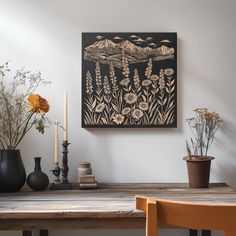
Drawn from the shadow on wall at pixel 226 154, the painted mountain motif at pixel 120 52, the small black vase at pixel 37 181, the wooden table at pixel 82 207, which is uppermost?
the painted mountain motif at pixel 120 52

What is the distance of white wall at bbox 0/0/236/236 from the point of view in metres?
2.16

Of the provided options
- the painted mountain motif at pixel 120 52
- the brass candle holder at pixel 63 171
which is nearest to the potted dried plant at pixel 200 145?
the painted mountain motif at pixel 120 52

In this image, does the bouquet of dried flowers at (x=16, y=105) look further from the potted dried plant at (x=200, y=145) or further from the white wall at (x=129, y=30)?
the potted dried plant at (x=200, y=145)

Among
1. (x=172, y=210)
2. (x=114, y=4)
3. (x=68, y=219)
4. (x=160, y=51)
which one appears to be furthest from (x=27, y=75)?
(x=172, y=210)

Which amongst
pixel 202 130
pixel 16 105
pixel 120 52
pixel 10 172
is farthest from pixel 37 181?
pixel 202 130

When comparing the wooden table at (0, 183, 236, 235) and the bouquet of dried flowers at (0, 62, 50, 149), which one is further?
the bouquet of dried flowers at (0, 62, 50, 149)

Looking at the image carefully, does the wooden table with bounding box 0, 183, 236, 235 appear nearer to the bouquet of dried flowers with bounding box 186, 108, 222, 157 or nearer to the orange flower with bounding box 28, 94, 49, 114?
the bouquet of dried flowers with bounding box 186, 108, 222, 157

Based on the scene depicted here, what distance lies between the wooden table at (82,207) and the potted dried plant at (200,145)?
A: 0.09 meters

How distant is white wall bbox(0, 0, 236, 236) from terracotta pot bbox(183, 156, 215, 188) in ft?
0.69

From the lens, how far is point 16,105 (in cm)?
209

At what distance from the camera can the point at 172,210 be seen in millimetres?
1022

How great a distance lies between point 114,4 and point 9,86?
Answer: 88cm

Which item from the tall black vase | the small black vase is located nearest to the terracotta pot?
the small black vase

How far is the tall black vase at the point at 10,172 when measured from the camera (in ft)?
6.03
